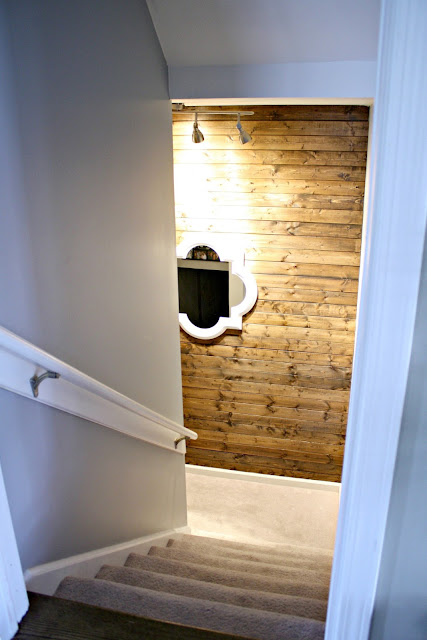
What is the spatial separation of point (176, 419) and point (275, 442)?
1468mm

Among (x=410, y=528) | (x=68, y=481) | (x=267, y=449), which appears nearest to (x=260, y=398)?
(x=267, y=449)

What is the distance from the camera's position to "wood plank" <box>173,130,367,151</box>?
311cm

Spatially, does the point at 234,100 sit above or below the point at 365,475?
above

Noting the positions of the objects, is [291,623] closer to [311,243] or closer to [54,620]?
[54,620]

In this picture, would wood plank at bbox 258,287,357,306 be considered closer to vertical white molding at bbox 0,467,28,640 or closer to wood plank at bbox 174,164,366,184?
wood plank at bbox 174,164,366,184

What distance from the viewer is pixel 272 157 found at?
3.21m

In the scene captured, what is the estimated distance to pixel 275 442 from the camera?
3.89 metres

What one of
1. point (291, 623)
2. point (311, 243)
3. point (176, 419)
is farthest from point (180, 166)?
point (291, 623)

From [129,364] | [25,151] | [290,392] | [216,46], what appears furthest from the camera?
[290,392]

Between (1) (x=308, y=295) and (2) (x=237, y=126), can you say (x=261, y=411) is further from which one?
(2) (x=237, y=126)

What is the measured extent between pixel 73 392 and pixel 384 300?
1.09 metres

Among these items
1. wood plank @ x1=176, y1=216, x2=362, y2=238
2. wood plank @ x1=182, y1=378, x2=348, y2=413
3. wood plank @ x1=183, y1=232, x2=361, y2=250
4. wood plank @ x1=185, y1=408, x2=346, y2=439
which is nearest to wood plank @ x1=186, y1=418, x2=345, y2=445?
wood plank @ x1=185, y1=408, x2=346, y2=439

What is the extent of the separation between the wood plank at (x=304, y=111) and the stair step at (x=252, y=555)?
268 centimetres

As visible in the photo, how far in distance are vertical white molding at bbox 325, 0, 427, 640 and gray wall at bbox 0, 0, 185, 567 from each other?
33.7 inches
